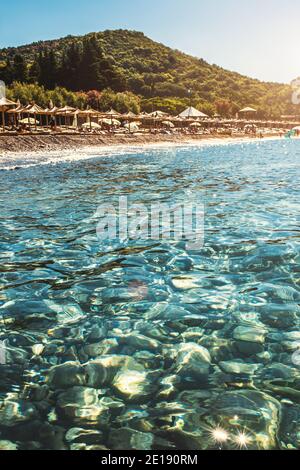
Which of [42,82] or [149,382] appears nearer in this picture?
[149,382]

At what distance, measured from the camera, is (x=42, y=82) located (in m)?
82.3

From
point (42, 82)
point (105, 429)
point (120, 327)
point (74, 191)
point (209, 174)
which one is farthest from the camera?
point (42, 82)

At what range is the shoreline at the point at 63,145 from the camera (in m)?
24.3

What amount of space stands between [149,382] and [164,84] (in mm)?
130605

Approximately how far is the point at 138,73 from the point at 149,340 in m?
144

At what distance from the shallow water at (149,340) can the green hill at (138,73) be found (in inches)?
3109

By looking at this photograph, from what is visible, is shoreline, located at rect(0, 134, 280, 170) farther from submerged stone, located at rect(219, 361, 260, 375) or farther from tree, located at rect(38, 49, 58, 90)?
tree, located at rect(38, 49, 58, 90)

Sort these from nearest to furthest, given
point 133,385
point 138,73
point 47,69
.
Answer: point 133,385 < point 47,69 < point 138,73

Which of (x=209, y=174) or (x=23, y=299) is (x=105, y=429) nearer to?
(x=23, y=299)

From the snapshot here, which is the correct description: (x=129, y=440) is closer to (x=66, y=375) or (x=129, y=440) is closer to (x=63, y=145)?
(x=66, y=375)

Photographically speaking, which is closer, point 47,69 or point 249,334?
point 249,334

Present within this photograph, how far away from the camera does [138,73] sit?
135 meters

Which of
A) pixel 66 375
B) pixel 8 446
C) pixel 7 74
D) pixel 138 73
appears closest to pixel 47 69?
pixel 7 74
